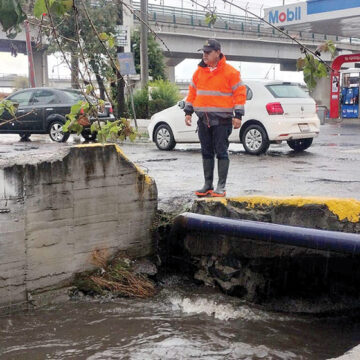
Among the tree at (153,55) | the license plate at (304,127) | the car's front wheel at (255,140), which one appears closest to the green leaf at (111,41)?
the car's front wheel at (255,140)

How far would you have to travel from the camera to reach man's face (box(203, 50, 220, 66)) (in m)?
6.25

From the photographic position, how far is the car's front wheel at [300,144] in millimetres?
13086

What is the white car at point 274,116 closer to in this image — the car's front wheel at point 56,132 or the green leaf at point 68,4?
the car's front wheel at point 56,132

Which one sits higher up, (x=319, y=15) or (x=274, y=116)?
(x=319, y=15)

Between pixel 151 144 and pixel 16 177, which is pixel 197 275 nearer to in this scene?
pixel 16 177

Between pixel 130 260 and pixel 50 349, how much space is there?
163 cm

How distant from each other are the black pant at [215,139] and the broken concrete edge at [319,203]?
0.99 metres

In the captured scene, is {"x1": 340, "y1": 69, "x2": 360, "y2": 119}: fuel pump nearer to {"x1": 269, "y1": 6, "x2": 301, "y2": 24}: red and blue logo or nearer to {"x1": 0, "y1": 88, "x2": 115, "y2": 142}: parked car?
{"x1": 269, "y1": 6, "x2": 301, "y2": 24}: red and blue logo

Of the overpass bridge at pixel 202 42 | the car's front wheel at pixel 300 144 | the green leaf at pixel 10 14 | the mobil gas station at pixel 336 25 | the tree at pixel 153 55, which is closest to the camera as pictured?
the green leaf at pixel 10 14

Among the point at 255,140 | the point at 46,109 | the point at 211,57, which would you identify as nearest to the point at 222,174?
the point at 211,57

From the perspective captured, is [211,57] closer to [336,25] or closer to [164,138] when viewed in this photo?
[164,138]

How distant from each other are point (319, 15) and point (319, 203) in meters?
19.9

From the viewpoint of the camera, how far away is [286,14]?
80.1ft

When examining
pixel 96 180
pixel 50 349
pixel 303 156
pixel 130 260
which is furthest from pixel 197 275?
pixel 303 156
